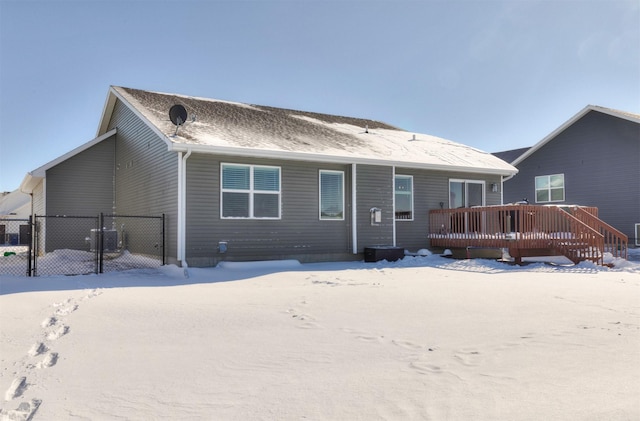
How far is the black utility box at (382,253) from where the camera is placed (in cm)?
1301

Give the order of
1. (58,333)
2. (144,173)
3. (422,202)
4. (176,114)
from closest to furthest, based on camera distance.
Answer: (58,333)
(176,114)
(144,173)
(422,202)

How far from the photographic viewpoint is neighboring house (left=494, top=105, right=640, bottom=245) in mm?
18531

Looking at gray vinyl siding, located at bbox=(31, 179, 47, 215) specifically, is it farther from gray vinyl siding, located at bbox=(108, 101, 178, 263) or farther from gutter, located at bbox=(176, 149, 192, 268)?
gutter, located at bbox=(176, 149, 192, 268)

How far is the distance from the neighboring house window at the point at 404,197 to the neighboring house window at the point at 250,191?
12.9ft

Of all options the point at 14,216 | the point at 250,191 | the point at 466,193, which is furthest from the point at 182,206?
the point at 14,216

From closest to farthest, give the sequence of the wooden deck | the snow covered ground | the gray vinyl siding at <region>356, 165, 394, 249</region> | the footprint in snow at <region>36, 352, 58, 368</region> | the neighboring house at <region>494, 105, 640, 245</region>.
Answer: the snow covered ground < the footprint in snow at <region>36, 352, 58, 368</region> < the wooden deck < the gray vinyl siding at <region>356, 165, 394, 249</region> < the neighboring house at <region>494, 105, 640, 245</region>

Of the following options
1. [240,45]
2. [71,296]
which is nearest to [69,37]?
[240,45]

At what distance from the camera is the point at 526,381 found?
3443 millimetres

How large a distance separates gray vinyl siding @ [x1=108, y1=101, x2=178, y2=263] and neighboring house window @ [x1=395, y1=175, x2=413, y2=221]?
640cm

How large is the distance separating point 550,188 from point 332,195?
12824 millimetres

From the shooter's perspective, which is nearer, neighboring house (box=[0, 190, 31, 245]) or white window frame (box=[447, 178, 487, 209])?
white window frame (box=[447, 178, 487, 209])

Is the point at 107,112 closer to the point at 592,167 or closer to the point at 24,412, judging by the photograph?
the point at 24,412

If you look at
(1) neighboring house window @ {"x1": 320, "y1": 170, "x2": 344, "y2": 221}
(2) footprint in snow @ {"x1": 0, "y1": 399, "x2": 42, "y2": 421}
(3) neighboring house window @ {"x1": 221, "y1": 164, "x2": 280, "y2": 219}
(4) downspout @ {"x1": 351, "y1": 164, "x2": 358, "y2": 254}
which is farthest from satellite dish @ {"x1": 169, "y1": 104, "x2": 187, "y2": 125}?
(2) footprint in snow @ {"x1": 0, "y1": 399, "x2": 42, "y2": 421}

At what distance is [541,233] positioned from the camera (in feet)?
40.8
